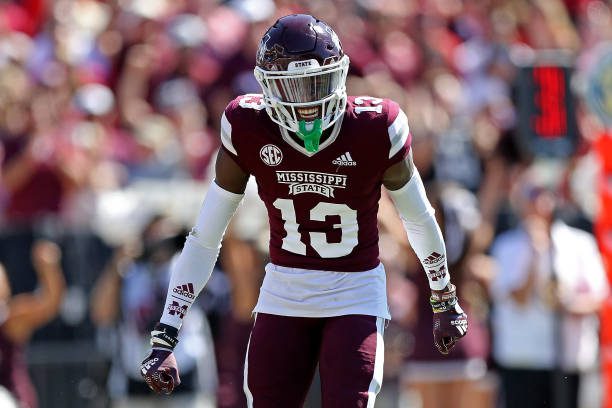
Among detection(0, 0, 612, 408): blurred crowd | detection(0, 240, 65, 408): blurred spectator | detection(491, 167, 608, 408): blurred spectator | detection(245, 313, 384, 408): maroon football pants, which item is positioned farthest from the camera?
detection(491, 167, 608, 408): blurred spectator

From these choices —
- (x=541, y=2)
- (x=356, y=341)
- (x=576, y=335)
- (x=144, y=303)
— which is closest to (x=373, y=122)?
(x=356, y=341)

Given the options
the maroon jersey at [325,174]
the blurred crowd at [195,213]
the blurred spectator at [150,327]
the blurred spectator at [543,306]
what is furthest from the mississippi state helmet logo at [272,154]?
the blurred spectator at [543,306]

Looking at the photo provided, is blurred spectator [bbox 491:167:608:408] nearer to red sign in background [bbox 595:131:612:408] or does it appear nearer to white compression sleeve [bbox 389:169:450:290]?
red sign in background [bbox 595:131:612:408]

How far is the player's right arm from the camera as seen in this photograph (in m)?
6.00

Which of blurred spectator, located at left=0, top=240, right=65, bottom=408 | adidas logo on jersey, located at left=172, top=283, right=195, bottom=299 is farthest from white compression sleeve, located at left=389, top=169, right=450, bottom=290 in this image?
blurred spectator, located at left=0, top=240, right=65, bottom=408

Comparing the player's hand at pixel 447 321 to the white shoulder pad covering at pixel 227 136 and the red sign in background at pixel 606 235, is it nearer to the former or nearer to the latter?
the white shoulder pad covering at pixel 227 136

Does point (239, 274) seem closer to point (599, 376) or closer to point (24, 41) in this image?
point (599, 376)

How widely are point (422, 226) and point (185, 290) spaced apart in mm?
1011

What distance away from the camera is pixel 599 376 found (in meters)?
10.5

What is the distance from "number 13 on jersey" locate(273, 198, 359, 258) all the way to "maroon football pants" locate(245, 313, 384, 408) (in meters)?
0.28

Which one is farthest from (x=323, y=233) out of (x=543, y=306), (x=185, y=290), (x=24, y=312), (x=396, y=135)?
(x=543, y=306)

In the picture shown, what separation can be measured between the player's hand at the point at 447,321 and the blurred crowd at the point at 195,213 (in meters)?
3.53

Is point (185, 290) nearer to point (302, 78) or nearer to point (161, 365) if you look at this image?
point (161, 365)

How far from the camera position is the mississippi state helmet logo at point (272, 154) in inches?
232
